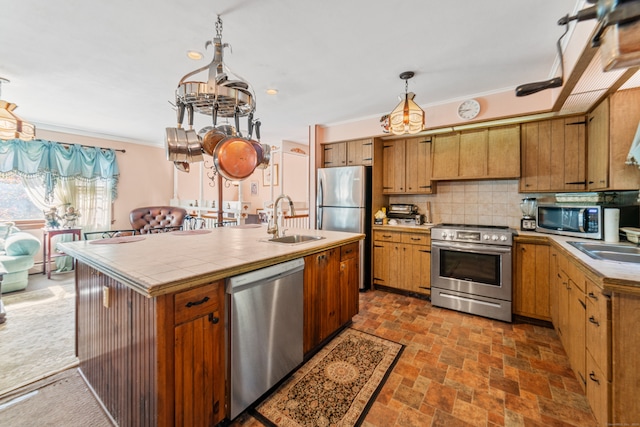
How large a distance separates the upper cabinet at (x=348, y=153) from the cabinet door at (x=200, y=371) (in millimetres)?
3003

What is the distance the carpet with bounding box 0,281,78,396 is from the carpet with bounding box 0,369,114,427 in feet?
0.44

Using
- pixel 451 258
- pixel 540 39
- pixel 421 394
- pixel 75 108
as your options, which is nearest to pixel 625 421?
pixel 421 394

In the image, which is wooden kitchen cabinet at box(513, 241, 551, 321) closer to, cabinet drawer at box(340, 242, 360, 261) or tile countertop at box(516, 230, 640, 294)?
tile countertop at box(516, 230, 640, 294)

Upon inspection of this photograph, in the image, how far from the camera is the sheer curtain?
403cm

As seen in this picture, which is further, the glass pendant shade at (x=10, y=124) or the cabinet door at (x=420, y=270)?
the cabinet door at (x=420, y=270)

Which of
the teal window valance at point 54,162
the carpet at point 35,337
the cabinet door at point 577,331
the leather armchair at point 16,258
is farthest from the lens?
the teal window valance at point 54,162

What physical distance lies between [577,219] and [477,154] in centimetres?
117

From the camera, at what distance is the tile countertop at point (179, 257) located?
119 cm

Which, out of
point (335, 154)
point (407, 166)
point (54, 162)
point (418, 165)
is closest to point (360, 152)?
point (335, 154)

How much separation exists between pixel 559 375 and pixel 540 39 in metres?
2.49

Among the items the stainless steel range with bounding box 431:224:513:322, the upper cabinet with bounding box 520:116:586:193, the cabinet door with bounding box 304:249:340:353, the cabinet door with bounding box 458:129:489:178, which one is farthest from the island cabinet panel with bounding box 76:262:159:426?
the upper cabinet with bounding box 520:116:586:193

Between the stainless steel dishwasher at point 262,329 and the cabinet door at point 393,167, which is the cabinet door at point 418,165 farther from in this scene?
the stainless steel dishwasher at point 262,329

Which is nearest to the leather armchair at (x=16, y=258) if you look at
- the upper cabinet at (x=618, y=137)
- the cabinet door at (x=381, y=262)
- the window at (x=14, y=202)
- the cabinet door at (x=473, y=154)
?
the window at (x=14, y=202)

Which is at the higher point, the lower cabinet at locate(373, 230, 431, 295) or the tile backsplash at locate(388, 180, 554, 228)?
the tile backsplash at locate(388, 180, 554, 228)
